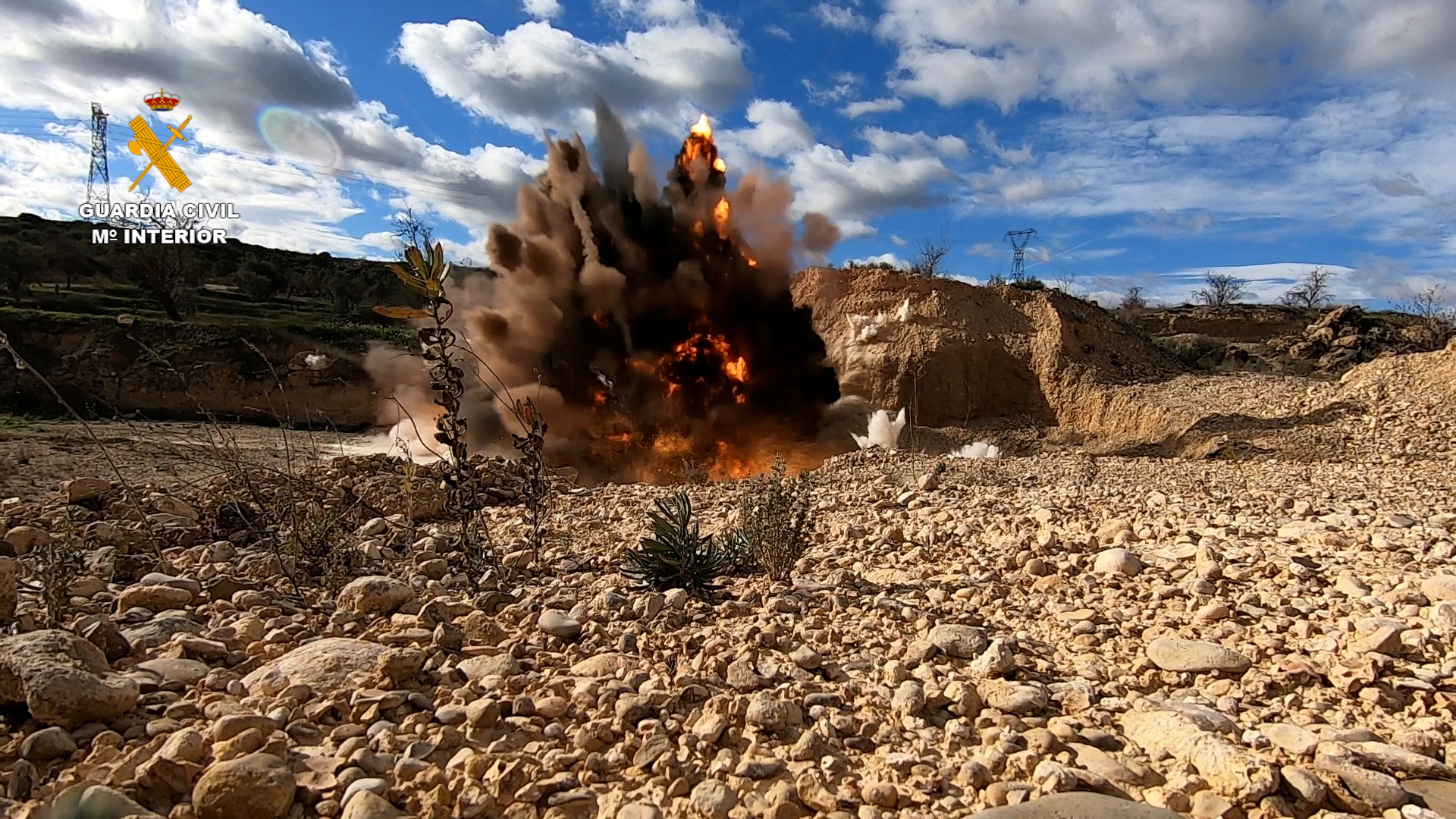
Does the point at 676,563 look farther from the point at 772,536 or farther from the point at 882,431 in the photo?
the point at 882,431

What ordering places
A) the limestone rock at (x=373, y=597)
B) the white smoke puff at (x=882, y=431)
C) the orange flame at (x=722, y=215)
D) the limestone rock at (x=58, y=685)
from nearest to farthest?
1. the limestone rock at (x=58, y=685)
2. the limestone rock at (x=373, y=597)
3. the orange flame at (x=722, y=215)
4. the white smoke puff at (x=882, y=431)

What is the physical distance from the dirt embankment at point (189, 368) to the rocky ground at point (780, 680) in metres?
22.2

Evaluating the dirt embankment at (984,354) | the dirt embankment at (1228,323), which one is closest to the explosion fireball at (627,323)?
the dirt embankment at (984,354)

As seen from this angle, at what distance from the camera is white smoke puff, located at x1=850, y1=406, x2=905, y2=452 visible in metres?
17.8

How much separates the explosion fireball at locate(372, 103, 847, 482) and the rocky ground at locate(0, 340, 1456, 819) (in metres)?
11.6

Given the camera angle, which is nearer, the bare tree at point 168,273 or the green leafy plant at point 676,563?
the green leafy plant at point 676,563

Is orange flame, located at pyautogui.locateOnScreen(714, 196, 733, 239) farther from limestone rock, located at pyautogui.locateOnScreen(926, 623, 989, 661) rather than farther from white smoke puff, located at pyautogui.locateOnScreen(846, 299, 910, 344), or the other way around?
limestone rock, located at pyautogui.locateOnScreen(926, 623, 989, 661)

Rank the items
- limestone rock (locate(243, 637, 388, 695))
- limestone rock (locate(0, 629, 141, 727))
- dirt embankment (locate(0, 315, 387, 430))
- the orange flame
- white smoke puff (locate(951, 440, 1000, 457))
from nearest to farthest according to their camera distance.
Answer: limestone rock (locate(0, 629, 141, 727)), limestone rock (locate(243, 637, 388, 695)), white smoke puff (locate(951, 440, 1000, 457)), the orange flame, dirt embankment (locate(0, 315, 387, 430))

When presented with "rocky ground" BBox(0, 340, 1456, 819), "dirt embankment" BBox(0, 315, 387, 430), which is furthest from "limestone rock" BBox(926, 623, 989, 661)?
"dirt embankment" BBox(0, 315, 387, 430)

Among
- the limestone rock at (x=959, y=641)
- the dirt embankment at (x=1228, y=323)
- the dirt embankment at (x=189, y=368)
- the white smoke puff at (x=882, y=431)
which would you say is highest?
the dirt embankment at (x=1228, y=323)

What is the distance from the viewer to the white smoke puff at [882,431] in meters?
17.8

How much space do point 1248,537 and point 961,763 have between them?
3201mm

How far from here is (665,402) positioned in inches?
651

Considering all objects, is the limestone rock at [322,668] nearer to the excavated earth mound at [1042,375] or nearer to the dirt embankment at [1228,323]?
the excavated earth mound at [1042,375]
